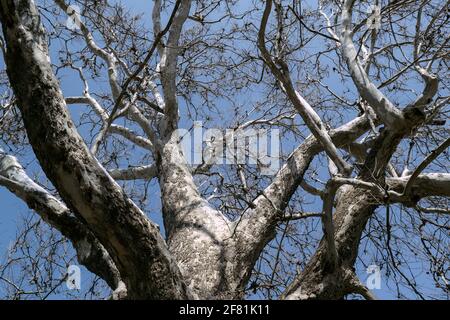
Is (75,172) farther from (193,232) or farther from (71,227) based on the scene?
(193,232)

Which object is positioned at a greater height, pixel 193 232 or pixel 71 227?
pixel 193 232

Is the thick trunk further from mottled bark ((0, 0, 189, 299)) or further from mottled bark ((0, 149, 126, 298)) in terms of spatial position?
mottled bark ((0, 0, 189, 299))

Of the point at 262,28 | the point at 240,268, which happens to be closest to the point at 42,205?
the point at 240,268

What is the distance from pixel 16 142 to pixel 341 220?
356 cm

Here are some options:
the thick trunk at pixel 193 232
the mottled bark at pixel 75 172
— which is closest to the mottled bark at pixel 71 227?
the mottled bark at pixel 75 172

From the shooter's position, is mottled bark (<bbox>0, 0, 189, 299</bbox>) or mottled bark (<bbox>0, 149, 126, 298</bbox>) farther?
mottled bark (<bbox>0, 149, 126, 298</bbox>)

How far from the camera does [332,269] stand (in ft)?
9.95

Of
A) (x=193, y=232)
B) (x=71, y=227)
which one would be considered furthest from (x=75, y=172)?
(x=193, y=232)

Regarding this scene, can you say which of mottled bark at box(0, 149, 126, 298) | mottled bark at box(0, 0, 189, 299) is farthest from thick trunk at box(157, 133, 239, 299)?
mottled bark at box(0, 0, 189, 299)

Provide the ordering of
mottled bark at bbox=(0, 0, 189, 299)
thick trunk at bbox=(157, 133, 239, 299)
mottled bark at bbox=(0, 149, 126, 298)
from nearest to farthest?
mottled bark at bbox=(0, 0, 189, 299), mottled bark at bbox=(0, 149, 126, 298), thick trunk at bbox=(157, 133, 239, 299)

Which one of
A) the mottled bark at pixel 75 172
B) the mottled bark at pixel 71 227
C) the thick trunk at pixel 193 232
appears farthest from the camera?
the thick trunk at pixel 193 232

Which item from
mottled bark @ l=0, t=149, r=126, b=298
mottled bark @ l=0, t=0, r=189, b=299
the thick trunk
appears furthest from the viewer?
the thick trunk

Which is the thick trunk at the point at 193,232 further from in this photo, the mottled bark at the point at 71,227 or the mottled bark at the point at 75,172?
the mottled bark at the point at 75,172
